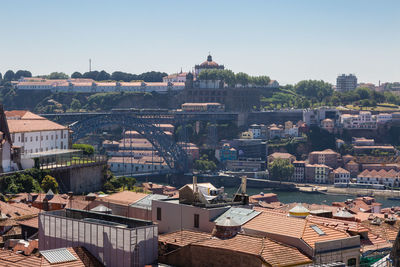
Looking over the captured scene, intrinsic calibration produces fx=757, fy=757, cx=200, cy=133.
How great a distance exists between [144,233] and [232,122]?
299 ft

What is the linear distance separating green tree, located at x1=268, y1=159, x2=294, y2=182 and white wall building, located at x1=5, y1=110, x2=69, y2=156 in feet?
133

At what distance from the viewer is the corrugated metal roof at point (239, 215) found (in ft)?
54.0

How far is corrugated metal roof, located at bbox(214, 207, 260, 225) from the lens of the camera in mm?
16453

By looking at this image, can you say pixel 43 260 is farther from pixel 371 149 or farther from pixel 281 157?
pixel 371 149

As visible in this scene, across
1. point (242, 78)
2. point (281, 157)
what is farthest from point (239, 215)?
point (242, 78)

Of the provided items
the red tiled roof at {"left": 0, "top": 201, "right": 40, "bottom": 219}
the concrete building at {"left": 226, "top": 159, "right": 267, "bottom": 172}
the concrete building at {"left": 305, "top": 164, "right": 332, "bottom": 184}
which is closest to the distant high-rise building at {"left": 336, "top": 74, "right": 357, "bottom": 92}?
the concrete building at {"left": 226, "top": 159, "right": 267, "bottom": 172}

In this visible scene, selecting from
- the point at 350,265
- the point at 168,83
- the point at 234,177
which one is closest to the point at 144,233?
the point at 350,265

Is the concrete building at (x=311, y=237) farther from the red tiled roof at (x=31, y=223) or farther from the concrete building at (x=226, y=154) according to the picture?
the concrete building at (x=226, y=154)

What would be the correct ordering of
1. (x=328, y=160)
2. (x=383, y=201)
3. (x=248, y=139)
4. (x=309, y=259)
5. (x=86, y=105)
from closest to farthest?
(x=309, y=259)
(x=383, y=201)
(x=328, y=160)
(x=248, y=139)
(x=86, y=105)

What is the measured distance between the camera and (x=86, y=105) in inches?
4865

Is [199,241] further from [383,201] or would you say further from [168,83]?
[168,83]

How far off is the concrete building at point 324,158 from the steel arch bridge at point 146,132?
649 inches

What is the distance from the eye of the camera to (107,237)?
15.1 m

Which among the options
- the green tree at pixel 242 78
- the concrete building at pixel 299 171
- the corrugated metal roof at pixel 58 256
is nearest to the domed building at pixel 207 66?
the green tree at pixel 242 78
